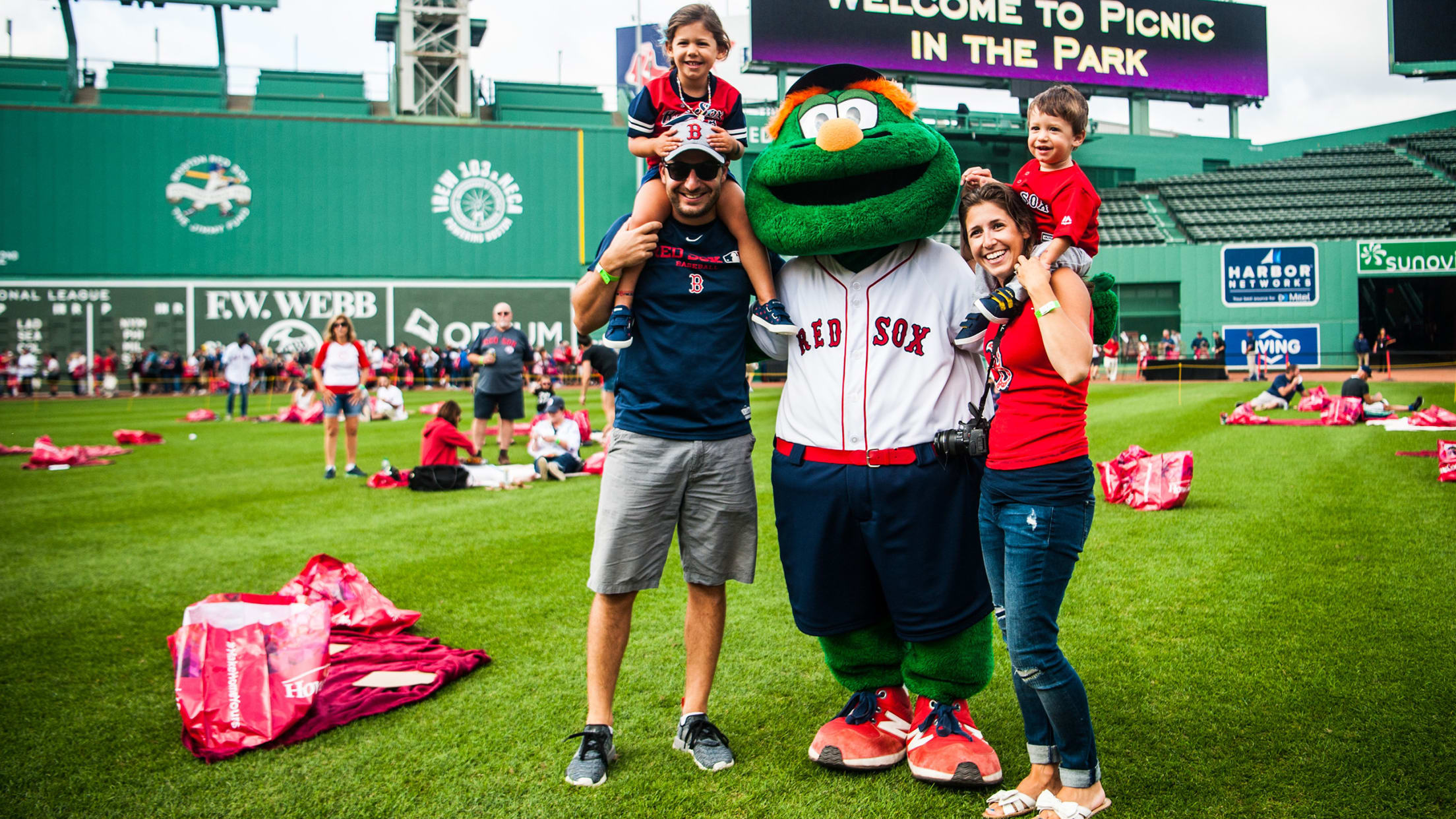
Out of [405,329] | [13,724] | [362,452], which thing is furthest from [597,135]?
[13,724]

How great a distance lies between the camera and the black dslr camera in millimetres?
2934

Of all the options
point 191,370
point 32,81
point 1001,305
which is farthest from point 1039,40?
point 32,81

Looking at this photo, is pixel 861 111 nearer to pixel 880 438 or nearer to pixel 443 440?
pixel 880 438

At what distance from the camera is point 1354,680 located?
3785mm

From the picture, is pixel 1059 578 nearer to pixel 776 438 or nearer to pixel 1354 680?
pixel 776 438

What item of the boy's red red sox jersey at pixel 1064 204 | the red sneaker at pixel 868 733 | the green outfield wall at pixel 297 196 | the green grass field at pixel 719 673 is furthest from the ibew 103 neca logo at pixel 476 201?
the boy's red red sox jersey at pixel 1064 204

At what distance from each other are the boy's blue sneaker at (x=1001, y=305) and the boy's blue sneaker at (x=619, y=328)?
3.87 feet

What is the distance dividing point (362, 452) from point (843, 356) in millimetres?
11706

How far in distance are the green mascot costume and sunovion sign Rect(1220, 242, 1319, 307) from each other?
1402 inches

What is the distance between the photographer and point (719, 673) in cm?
415

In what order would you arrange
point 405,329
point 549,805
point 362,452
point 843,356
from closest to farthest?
1. point 549,805
2. point 843,356
3. point 362,452
4. point 405,329

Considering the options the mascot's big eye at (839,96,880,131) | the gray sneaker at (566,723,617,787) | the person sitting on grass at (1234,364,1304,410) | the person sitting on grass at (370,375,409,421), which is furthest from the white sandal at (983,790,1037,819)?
the person sitting on grass at (370,375,409,421)

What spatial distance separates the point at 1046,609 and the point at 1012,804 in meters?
0.64

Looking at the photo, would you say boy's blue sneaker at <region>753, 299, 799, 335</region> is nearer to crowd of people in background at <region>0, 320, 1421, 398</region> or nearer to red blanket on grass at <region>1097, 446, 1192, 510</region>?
red blanket on grass at <region>1097, 446, 1192, 510</region>
